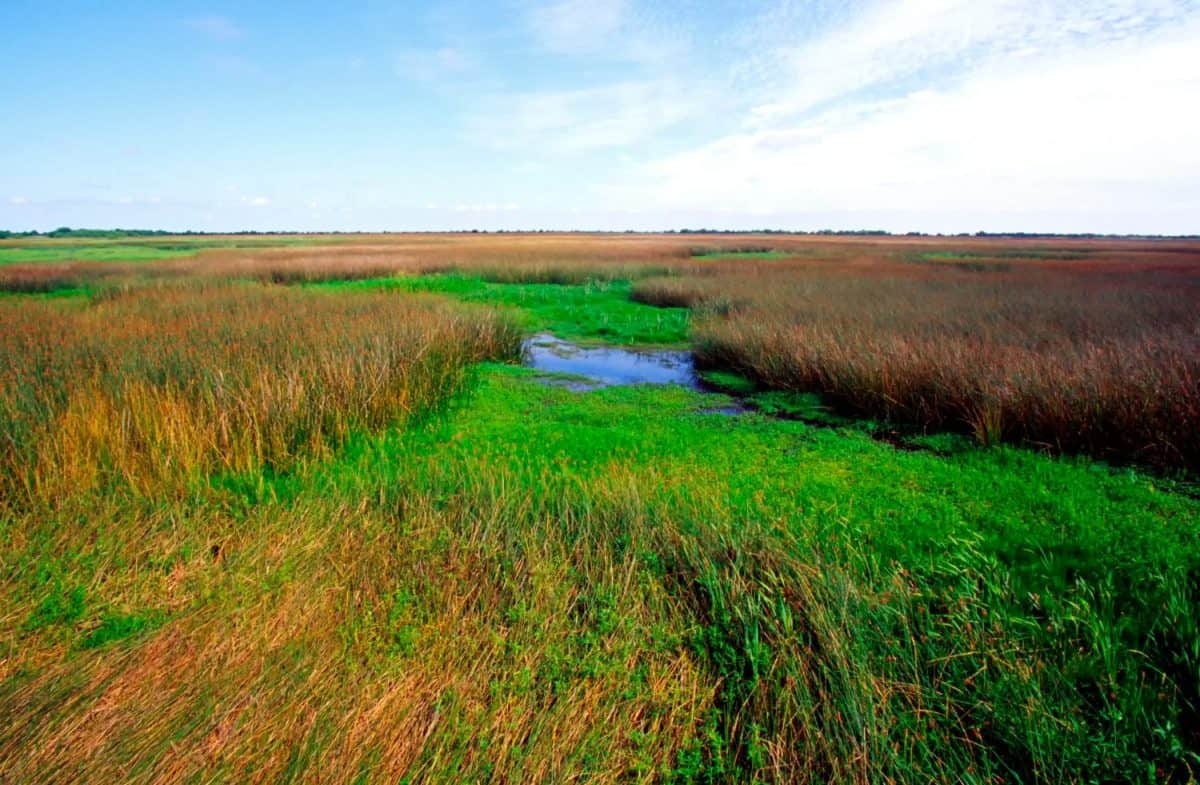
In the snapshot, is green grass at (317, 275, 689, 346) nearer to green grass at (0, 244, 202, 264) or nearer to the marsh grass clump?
the marsh grass clump

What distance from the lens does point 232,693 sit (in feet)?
7.48

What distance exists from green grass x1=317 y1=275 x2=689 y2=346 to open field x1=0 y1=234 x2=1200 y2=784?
6579mm

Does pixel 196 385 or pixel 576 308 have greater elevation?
pixel 196 385

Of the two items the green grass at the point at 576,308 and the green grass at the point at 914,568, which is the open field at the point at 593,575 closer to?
the green grass at the point at 914,568

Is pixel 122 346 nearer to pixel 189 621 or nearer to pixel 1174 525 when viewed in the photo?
pixel 189 621

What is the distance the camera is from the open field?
7.15 ft

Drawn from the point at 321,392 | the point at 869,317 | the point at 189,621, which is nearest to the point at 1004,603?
Answer: the point at 189,621

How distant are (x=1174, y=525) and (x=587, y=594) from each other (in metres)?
4.04

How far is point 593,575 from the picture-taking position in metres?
3.21

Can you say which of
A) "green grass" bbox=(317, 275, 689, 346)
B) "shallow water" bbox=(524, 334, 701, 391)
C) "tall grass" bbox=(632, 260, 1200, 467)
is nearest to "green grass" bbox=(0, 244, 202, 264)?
"green grass" bbox=(317, 275, 689, 346)

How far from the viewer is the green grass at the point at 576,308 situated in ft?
45.2

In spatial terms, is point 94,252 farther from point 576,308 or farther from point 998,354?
point 998,354

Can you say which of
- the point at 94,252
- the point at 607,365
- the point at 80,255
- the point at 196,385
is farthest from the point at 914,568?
the point at 94,252

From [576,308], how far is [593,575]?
1480 centimetres
